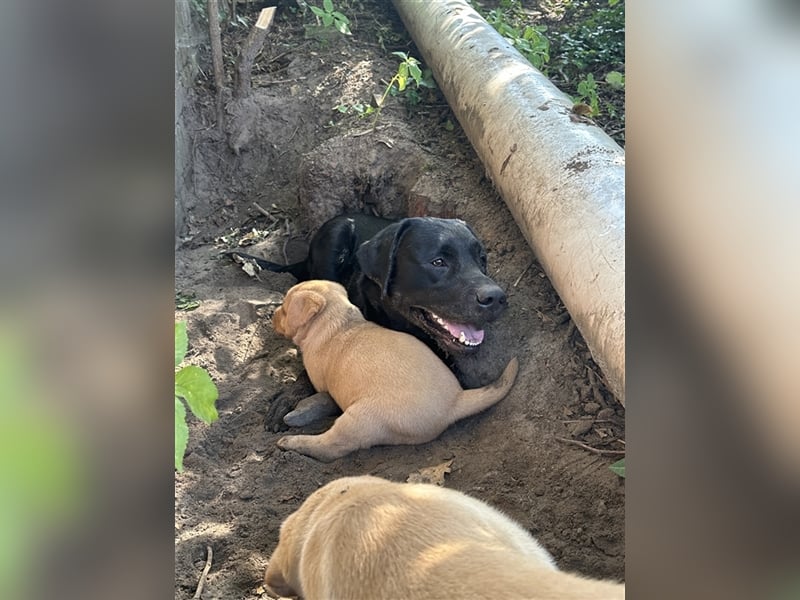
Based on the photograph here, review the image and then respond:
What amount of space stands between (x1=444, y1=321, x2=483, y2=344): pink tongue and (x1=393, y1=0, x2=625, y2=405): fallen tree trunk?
0.77 ft

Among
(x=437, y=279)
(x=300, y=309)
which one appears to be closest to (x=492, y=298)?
(x=437, y=279)

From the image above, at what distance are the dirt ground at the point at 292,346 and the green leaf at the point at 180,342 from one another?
113mm

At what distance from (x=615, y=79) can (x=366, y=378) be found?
0.94 m

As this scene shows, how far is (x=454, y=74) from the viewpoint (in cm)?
209

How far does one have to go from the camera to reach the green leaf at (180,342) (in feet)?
4.08

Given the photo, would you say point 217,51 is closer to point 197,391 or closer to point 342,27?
point 342,27

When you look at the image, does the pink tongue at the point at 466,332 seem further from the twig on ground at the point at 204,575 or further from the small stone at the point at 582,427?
the twig on ground at the point at 204,575

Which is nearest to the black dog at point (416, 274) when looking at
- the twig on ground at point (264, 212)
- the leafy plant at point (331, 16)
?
the twig on ground at point (264, 212)

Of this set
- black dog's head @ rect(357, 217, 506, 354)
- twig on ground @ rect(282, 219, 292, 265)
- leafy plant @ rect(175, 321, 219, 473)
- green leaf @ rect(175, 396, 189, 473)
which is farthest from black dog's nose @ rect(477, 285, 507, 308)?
green leaf @ rect(175, 396, 189, 473)

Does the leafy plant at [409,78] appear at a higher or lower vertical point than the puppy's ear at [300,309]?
higher

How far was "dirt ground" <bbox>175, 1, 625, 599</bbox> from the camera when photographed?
1.39 m

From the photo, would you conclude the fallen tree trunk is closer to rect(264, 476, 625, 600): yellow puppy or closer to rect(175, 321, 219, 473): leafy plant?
rect(264, 476, 625, 600): yellow puppy
